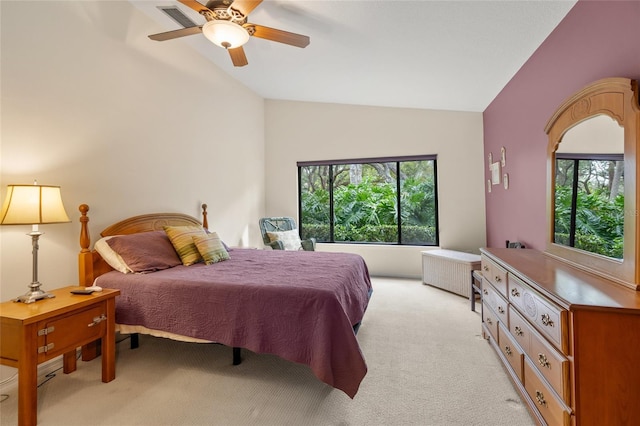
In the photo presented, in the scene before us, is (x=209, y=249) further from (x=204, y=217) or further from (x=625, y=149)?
(x=625, y=149)

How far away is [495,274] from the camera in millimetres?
2258

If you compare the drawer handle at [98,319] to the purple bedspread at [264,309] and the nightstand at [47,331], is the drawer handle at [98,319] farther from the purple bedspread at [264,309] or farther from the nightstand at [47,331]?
the purple bedspread at [264,309]

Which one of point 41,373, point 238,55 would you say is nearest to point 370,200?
point 238,55

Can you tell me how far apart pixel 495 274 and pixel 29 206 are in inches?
127

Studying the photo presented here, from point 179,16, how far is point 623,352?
12.8 feet

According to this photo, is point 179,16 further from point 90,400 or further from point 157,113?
point 90,400

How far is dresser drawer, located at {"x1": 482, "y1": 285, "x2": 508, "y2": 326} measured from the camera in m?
2.06

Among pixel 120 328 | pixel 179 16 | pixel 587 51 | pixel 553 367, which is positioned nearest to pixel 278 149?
pixel 179 16

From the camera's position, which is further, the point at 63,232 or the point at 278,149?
the point at 278,149

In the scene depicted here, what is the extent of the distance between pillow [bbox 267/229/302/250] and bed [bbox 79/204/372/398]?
4.96 feet

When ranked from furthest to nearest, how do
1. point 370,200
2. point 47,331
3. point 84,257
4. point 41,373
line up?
point 370,200, point 84,257, point 41,373, point 47,331

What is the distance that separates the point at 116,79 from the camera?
9.04 feet

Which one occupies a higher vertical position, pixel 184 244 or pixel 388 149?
pixel 388 149

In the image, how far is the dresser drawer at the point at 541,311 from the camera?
1.30 metres
